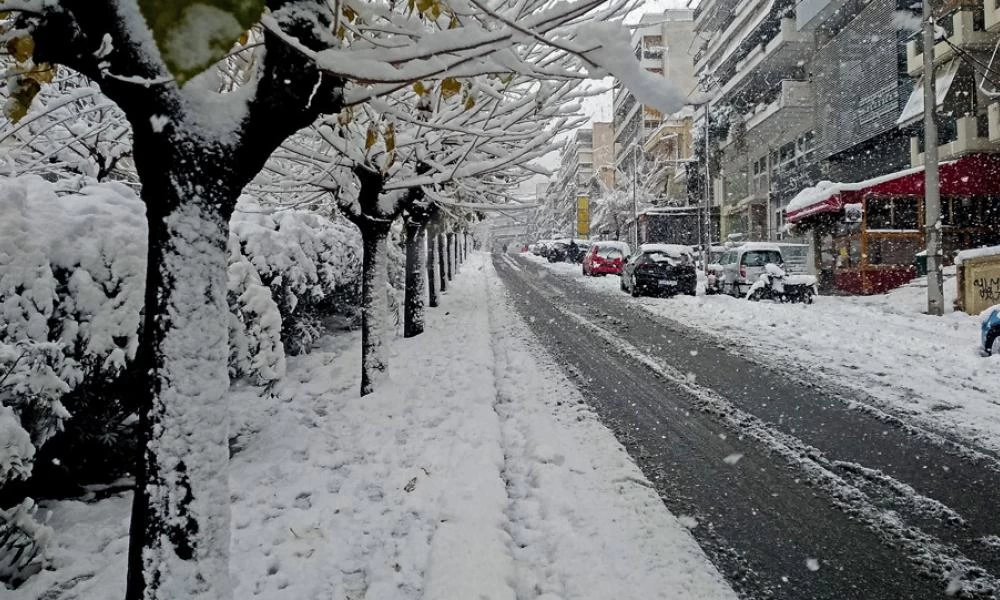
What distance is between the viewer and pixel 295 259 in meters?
7.46

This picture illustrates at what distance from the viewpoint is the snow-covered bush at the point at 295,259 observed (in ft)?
21.1

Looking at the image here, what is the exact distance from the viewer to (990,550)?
3.32m

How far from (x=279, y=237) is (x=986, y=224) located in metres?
21.5

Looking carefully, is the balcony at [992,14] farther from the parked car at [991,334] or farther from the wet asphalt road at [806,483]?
the wet asphalt road at [806,483]

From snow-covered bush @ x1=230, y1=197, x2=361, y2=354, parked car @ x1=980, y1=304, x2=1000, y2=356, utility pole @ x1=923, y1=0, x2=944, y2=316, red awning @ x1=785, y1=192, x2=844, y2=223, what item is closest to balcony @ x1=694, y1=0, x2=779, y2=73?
red awning @ x1=785, y1=192, x2=844, y2=223

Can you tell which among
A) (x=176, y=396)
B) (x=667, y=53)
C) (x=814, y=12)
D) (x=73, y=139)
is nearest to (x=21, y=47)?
(x=176, y=396)

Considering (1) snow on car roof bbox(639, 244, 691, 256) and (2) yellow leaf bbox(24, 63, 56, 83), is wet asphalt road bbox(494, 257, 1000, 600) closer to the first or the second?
(2) yellow leaf bbox(24, 63, 56, 83)

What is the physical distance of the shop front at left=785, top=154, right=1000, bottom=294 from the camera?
1727 cm

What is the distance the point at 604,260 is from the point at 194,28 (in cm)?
2992

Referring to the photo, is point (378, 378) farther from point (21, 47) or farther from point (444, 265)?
point (444, 265)

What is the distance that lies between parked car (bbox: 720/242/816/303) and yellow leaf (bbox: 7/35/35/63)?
16.9 m

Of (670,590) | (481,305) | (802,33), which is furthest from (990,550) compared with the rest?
(802,33)

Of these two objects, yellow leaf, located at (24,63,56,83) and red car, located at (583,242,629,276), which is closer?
yellow leaf, located at (24,63,56,83)

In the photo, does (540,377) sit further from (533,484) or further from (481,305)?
(481,305)
